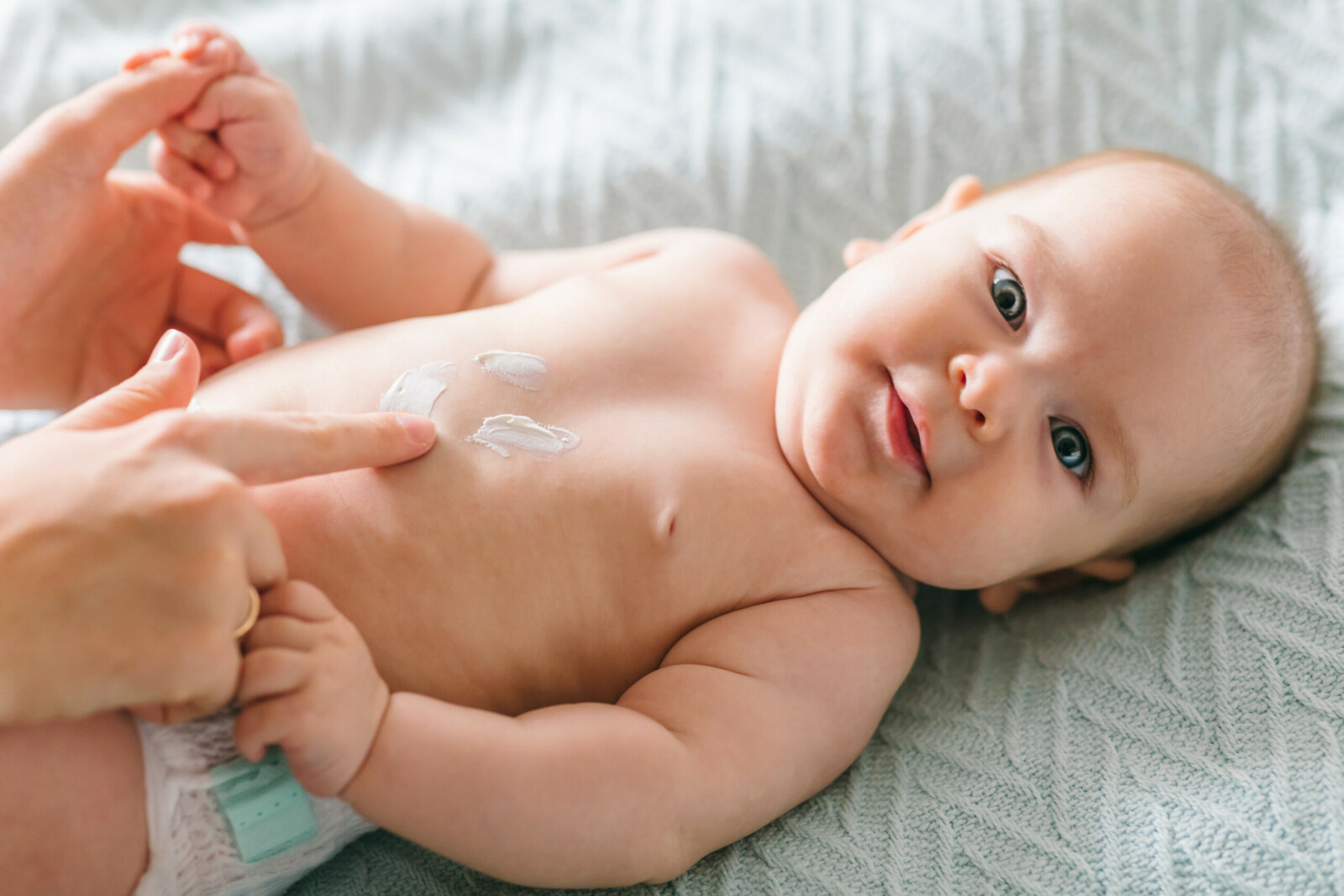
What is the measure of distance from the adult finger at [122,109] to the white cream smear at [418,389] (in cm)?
50

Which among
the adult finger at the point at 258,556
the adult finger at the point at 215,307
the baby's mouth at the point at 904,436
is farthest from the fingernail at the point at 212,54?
the baby's mouth at the point at 904,436

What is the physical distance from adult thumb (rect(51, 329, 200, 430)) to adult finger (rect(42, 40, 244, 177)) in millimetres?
382

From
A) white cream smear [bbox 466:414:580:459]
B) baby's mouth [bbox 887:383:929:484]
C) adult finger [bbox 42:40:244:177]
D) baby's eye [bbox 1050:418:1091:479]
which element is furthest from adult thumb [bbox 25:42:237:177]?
baby's eye [bbox 1050:418:1091:479]

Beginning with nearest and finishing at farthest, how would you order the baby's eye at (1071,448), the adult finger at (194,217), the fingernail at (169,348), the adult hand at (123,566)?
the adult hand at (123,566)
the fingernail at (169,348)
the baby's eye at (1071,448)
the adult finger at (194,217)

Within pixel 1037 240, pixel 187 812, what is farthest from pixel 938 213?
pixel 187 812

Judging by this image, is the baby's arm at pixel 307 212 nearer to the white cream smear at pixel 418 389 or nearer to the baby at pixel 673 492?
the baby at pixel 673 492

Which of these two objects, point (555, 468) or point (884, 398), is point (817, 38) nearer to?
point (884, 398)

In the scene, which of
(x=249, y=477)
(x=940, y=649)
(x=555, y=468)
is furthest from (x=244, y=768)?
→ (x=940, y=649)

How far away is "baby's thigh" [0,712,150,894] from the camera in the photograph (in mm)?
890

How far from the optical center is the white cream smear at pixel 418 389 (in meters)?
1.18

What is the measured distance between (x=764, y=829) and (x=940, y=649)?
0.44 m

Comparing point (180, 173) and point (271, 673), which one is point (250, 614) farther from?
point (180, 173)

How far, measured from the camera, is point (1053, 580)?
1.51 m

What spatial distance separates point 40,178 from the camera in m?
1.21
